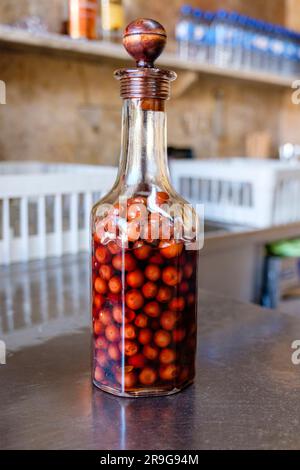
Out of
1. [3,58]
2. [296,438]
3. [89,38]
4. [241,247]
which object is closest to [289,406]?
[296,438]

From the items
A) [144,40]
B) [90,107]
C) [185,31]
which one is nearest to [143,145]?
[144,40]

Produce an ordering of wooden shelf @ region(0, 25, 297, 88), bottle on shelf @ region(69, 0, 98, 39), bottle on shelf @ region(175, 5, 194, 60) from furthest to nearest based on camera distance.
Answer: bottle on shelf @ region(175, 5, 194, 60)
bottle on shelf @ region(69, 0, 98, 39)
wooden shelf @ region(0, 25, 297, 88)

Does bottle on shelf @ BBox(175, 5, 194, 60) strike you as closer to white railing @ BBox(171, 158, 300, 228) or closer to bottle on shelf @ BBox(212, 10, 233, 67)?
bottle on shelf @ BBox(212, 10, 233, 67)

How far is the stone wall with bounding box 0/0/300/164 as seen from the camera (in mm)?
1863

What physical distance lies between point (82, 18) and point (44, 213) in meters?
0.76

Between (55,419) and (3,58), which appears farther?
(3,58)

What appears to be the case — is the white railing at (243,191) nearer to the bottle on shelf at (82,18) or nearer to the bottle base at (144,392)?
the bottle on shelf at (82,18)

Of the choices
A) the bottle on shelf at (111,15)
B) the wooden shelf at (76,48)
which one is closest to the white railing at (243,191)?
the wooden shelf at (76,48)

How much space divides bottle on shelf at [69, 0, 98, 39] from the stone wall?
234 mm

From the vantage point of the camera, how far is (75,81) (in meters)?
2.04

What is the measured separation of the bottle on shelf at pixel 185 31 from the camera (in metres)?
2.21

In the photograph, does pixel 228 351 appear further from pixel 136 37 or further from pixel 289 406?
pixel 136 37

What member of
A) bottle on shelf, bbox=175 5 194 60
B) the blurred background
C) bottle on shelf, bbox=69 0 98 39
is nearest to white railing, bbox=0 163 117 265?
the blurred background

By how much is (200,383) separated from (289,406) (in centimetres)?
11
